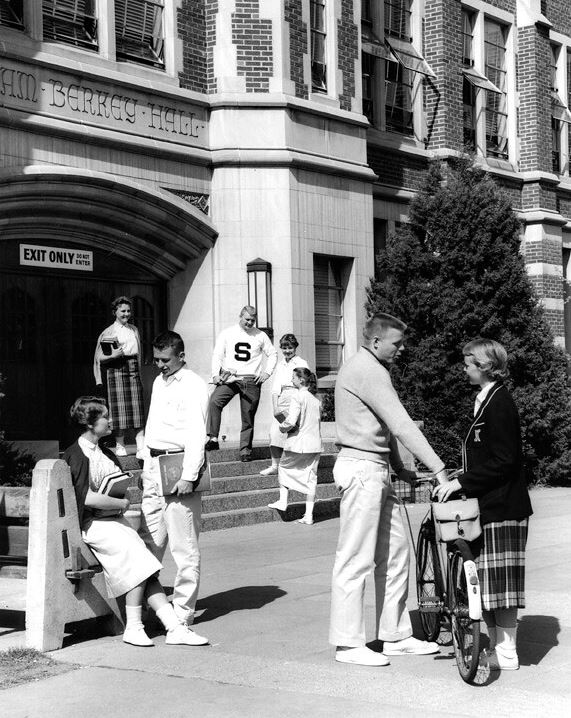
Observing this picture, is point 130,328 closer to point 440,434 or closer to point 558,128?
point 440,434

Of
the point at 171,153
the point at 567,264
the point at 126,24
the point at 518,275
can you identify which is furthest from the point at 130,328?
the point at 567,264

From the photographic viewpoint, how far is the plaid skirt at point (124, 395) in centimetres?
1435

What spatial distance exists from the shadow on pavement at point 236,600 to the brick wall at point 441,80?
47.4 ft

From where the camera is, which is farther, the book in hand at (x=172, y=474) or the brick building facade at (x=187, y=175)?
the brick building facade at (x=187, y=175)

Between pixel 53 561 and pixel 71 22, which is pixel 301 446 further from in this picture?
pixel 53 561

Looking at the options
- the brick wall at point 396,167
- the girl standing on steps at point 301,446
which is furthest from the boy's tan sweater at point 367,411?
the brick wall at point 396,167

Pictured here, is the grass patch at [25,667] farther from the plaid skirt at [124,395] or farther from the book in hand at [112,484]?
the plaid skirt at [124,395]

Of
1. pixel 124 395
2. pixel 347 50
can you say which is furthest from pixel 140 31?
pixel 124 395

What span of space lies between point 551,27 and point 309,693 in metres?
22.5

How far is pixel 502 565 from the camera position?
6695 millimetres

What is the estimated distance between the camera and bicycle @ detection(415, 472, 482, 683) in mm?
6382

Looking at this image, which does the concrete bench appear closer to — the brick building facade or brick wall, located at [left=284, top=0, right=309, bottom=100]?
the brick building facade

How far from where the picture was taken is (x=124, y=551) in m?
7.57

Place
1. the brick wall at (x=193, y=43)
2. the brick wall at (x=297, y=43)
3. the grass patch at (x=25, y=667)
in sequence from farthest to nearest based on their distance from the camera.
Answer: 1. the brick wall at (x=297, y=43)
2. the brick wall at (x=193, y=43)
3. the grass patch at (x=25, y=667)
